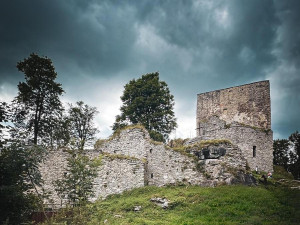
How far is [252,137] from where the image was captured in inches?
930

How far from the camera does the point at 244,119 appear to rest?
29969 mm

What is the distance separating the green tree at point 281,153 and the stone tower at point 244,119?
1058 cm

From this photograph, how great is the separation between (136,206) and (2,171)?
24.6 ft

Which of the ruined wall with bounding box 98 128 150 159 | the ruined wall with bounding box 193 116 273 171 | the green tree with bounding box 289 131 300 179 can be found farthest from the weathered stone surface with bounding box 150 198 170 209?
the green tree with bounding box 289 131 300 179

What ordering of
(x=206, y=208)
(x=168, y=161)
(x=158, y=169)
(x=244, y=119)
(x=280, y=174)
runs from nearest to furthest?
1. (x=206, y=208)
2. (x=168, y=161)
3. (x=158, y=169)
4. (x=280, y=174)
5. (x=244, y=119)

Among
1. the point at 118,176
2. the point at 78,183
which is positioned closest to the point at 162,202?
the point at 118,176

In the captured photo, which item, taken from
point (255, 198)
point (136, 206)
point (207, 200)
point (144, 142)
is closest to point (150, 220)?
point (136, 206)

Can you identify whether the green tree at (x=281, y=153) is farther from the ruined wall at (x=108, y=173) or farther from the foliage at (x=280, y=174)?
the ruined wall at (x=108, y=173)

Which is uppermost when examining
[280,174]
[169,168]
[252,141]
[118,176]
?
[252,141]

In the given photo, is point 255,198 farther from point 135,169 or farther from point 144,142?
point 144,142

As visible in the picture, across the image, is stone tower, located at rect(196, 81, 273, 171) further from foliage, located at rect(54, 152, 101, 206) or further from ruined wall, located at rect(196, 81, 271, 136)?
foliage, located at rect(54, 152, 101, 206)

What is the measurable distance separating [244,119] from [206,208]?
19971mm

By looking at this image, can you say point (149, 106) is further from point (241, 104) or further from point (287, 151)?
point (287, 151)

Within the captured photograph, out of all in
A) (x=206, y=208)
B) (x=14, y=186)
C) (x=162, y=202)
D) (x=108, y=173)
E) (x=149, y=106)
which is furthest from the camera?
(x=149, y=106)
